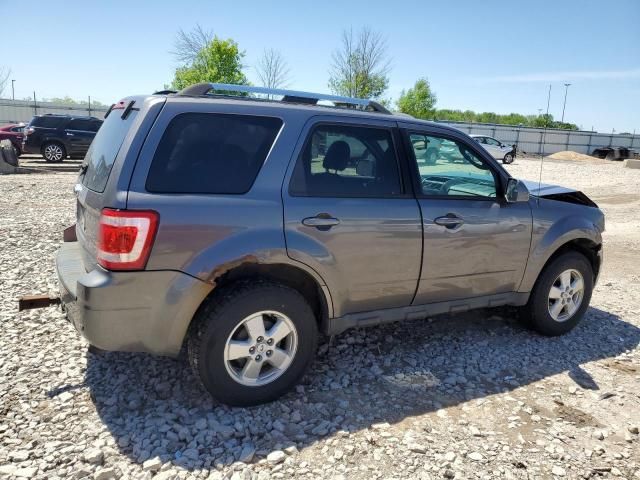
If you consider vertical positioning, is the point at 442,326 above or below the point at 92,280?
below

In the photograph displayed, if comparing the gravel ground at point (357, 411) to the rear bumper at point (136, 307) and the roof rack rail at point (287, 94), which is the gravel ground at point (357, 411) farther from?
the roof rack rail at point (287, 94)

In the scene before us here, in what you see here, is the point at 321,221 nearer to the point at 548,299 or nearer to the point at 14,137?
the point at 548,299

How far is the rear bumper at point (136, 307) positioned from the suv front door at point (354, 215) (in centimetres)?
69

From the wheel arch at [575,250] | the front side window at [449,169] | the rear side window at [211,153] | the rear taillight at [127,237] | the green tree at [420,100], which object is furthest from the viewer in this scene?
the green tree at [420,100]

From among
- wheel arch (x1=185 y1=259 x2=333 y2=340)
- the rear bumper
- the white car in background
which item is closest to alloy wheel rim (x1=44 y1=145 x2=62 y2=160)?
the rear bumper

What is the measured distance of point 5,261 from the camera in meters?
5.61

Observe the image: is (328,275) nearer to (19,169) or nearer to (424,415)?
(424,415)

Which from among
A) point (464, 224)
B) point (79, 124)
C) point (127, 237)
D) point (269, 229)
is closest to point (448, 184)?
point (464, 224)

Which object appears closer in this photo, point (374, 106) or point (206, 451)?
point (206, 451)

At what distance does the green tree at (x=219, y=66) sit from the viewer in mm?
26453

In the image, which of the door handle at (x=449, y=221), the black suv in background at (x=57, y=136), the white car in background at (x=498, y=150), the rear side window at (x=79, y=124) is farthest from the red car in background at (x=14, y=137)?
the white car in background at (x=498, y=150)

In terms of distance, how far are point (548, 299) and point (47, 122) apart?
717 inches

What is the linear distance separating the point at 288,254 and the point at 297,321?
1.50ft

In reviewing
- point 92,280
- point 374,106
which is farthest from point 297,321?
point 374,106
